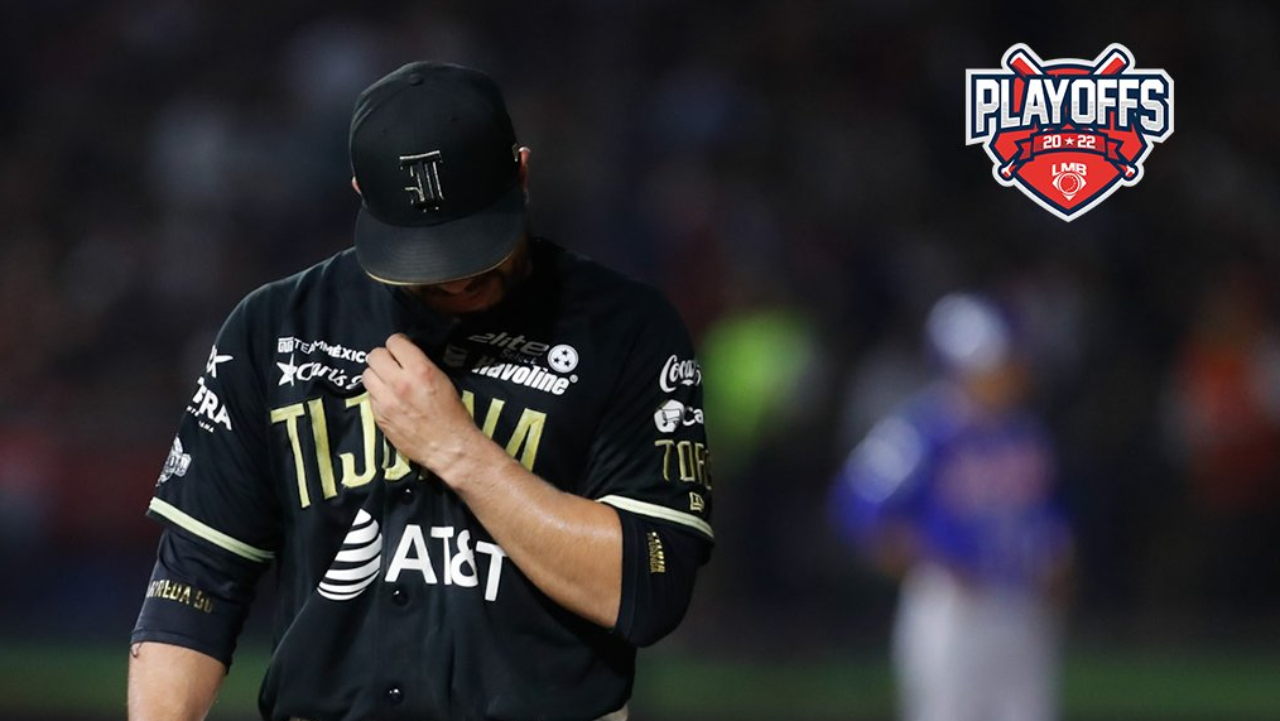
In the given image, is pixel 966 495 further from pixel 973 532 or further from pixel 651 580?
pixel 651 580

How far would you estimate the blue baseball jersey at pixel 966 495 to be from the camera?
8.69 m

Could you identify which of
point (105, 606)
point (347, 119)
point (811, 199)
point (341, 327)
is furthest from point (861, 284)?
point (341, 327)

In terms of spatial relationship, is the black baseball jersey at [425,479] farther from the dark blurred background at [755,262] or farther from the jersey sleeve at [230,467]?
the dark blurred background at [755,262]

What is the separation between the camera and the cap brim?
9.78ft

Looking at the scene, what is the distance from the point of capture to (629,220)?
33.6ft

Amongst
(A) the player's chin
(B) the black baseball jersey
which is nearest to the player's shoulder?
(B) the black baseball jersey

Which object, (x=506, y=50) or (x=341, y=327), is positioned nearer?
(x=341, y=327)

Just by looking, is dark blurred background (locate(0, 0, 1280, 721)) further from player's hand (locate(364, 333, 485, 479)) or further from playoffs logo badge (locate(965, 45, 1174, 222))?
player's hand (locate(364, 333, 485, 479))

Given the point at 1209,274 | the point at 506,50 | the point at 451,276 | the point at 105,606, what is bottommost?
the point at 105,606

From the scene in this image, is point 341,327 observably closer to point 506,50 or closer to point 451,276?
point 451,276

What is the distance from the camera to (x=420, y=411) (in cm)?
301

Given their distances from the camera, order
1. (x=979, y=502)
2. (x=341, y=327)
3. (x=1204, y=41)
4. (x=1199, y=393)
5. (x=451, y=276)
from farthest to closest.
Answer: (x=1204, y=41) → (x=1199, y=393) → (x=979, y=502) → (x=341, y=327) → (x=451, y=276)

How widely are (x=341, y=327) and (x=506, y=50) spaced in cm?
898

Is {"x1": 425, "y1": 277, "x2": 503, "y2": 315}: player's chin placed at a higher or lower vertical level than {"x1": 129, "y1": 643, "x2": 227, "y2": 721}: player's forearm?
higher
